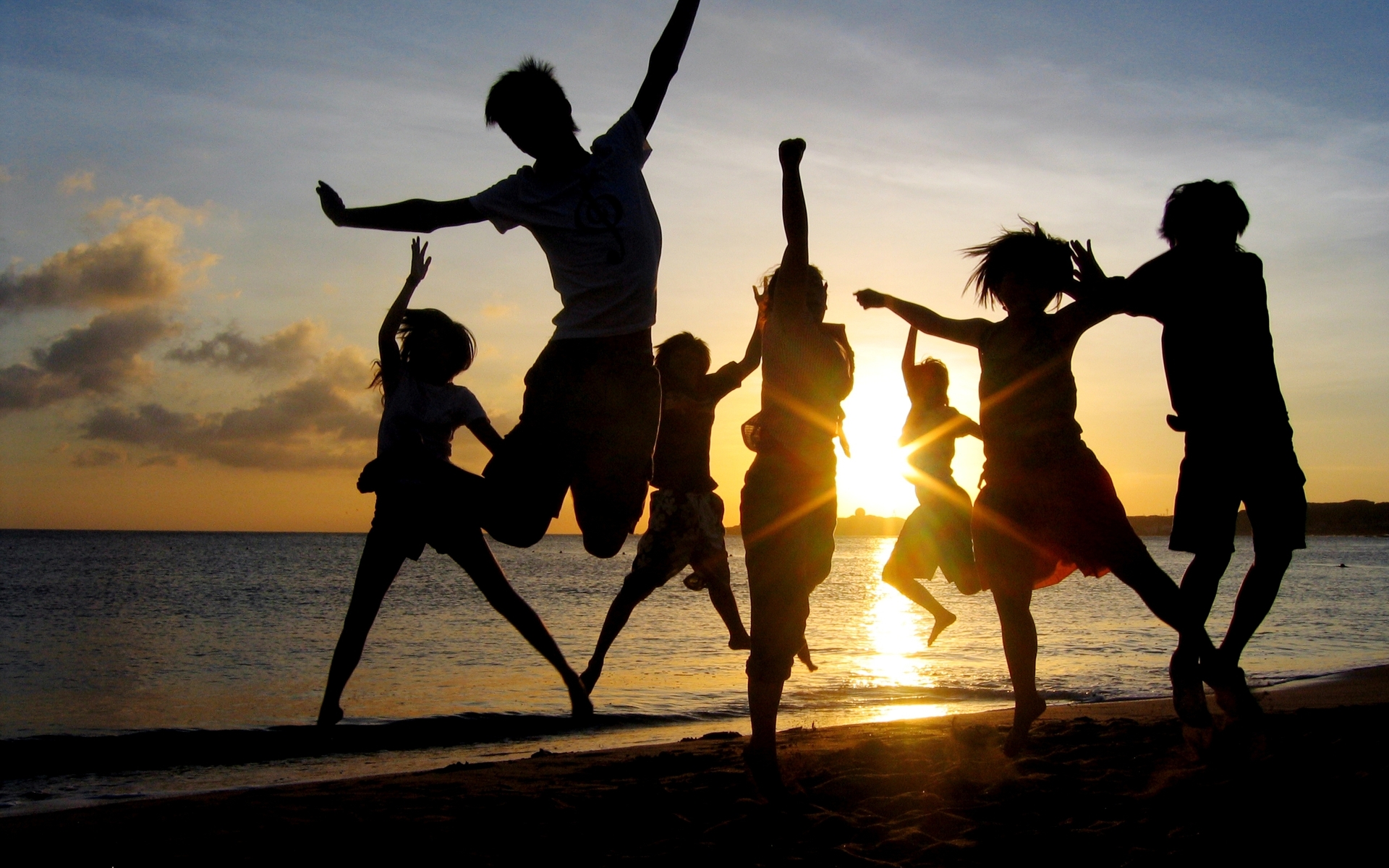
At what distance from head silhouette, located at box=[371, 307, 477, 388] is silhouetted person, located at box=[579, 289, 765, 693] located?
1608 millimetres

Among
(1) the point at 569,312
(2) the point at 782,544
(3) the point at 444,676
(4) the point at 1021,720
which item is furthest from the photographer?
(3) the point at 444,676

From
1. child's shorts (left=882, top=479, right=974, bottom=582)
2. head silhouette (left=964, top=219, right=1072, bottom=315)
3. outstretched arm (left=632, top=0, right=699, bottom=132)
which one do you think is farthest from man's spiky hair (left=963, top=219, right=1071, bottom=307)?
child's shorts (left=882, top=479, right=974, bottom=582)

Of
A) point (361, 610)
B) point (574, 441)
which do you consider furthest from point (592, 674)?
point (574, 441)

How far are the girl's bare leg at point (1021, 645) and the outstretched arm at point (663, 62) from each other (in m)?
2.39

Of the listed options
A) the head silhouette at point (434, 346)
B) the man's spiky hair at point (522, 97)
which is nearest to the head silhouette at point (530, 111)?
the man's spiky hair at point (522, 97)

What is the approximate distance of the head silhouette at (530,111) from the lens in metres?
3.50

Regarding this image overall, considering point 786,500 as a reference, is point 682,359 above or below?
above

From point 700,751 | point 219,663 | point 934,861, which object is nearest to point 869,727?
point 700,751

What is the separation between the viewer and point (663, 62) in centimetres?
380

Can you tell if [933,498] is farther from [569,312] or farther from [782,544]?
[569,312]

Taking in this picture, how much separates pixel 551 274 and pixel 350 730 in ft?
18.4

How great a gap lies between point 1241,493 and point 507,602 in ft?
10.7

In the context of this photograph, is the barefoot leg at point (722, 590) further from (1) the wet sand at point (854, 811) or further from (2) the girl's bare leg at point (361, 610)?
(2) the girl's bare leg at point (361, 610)

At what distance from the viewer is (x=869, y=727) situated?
6.40 meters
